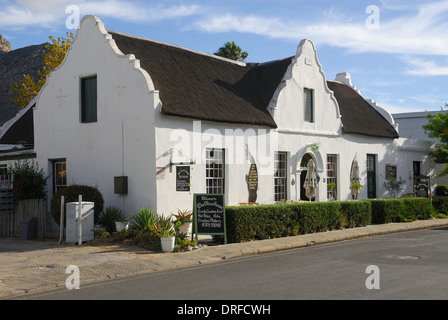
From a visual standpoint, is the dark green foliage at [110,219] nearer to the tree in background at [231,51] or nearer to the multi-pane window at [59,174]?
the multi-pane window at [59,174]

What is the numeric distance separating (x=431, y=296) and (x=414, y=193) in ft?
72.5

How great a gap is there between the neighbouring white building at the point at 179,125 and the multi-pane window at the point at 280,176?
50 millimetres

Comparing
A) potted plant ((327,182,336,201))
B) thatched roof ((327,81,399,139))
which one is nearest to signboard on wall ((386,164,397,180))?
thatched roof ((327,81,399,139))

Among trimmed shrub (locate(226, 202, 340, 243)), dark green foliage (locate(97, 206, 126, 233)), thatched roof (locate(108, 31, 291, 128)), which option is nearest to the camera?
trimmed shrub (locate(226, 202, 340, 243))

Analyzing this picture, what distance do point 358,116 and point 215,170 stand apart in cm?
1138

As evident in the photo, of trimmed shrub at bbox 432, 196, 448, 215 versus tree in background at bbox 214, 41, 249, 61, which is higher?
tree in background at bbox 214, 41, 249, 61

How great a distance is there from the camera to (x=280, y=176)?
2120cm

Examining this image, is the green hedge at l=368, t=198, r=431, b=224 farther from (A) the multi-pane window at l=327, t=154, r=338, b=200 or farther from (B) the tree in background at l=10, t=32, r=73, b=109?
(B) the tree in background at l=10, t=32, r=73, b=109

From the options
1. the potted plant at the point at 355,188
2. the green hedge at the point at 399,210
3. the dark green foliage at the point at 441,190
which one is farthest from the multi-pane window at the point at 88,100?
the dark green foliage at the point at 441,190

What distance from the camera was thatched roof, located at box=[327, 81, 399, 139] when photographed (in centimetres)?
2553

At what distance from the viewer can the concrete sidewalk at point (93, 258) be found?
10.3 metres

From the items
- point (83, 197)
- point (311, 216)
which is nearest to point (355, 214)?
point (311, 216)

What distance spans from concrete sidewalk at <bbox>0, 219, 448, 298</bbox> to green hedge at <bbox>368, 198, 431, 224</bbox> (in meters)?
4.99

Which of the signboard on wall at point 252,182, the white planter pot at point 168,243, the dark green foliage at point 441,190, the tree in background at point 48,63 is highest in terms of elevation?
the tree in background at point 48,63
